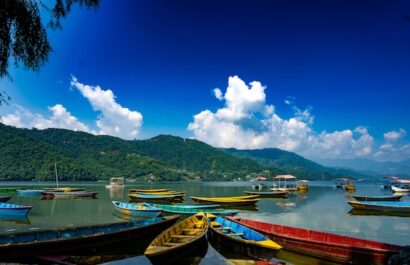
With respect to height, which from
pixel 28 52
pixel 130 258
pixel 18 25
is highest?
pixel 18 25

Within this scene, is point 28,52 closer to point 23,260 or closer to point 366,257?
point 23,260

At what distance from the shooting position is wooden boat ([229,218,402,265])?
1383cm

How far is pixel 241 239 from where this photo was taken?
49.2ft

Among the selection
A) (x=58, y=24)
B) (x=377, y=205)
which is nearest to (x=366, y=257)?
(x=58, y=24)

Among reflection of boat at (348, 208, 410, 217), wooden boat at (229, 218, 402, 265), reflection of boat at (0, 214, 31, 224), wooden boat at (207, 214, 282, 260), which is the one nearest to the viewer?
wooden boat at (207, 214, 282, 260)

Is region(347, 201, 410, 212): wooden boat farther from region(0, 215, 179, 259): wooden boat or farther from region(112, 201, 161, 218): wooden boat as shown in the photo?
region(0, 215, 179, 259): wooden boat

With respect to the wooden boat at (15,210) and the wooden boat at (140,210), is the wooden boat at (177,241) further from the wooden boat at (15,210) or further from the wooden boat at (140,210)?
the wooden boat at (15,210)

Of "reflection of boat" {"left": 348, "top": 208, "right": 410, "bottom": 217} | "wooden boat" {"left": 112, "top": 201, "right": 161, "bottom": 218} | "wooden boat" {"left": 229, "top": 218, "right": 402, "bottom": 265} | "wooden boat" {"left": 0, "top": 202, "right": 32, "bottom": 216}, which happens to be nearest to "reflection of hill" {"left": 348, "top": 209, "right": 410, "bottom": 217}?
"reflection of boat" {"left": 348, "top": 208, "right": 410, "bottom": 217}

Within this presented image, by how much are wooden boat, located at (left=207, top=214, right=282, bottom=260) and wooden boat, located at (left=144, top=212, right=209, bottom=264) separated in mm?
828

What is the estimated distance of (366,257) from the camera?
1399 centimetres

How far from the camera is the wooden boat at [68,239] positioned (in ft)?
44.7

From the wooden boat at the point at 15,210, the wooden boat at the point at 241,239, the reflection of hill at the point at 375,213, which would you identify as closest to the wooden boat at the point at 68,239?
the wooden boat at the point at 241,239

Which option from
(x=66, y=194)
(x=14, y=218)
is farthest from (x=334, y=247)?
(x=66, y=194)

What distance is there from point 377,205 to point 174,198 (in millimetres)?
27985
